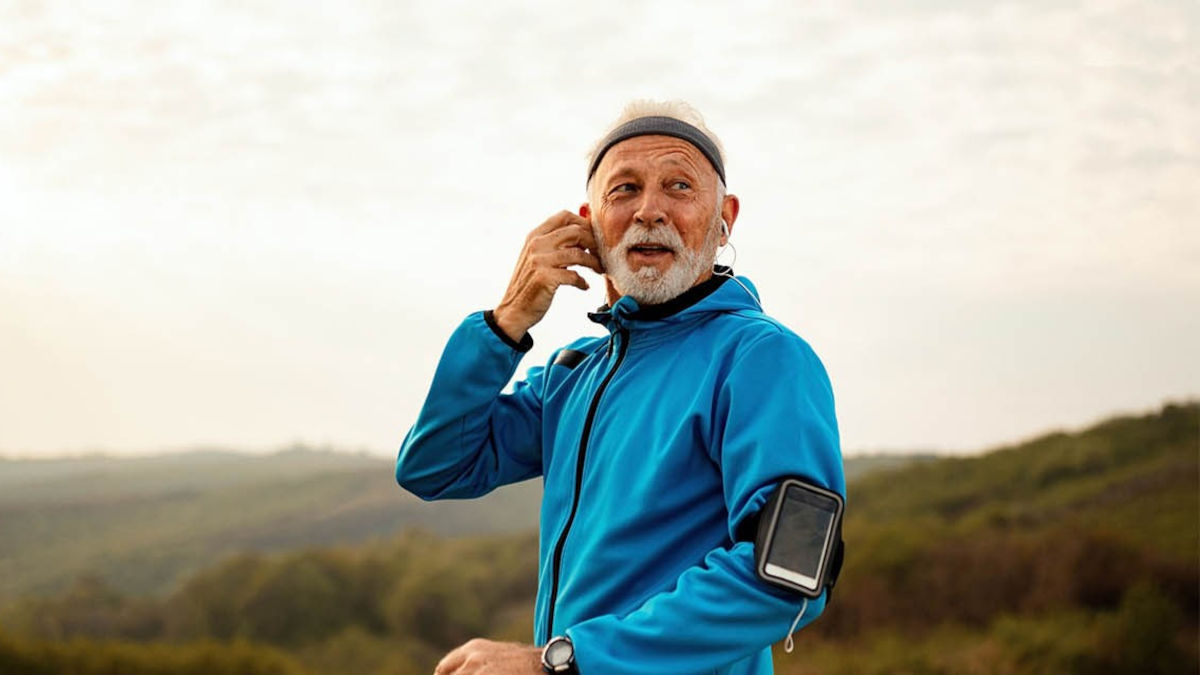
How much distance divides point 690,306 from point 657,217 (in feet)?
0.86

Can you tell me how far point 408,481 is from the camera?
349 centimetres

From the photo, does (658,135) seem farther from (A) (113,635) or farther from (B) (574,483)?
(A) (113,635)

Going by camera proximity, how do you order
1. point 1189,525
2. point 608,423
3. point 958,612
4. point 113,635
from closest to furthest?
point 608,423 → point 958,612 → point 1189,525 → point 113,635

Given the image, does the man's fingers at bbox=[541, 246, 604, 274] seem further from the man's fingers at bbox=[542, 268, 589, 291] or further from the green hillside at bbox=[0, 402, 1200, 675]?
the green hillside at bbox=[0, 402, 1200, 675]

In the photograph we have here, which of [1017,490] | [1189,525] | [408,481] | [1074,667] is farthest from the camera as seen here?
[1017,490]

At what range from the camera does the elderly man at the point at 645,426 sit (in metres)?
2.53

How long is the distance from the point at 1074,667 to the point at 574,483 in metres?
17.0

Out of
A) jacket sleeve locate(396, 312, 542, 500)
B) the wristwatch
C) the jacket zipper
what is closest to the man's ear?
the jacket zipper

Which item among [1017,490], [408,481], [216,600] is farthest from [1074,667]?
[216,600]

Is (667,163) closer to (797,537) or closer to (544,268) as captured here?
(544,268)

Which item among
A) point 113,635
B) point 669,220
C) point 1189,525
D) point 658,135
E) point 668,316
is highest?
point 658,135

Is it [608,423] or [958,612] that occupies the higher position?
[608,423]

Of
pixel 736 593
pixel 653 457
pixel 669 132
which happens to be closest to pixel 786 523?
pixel 736 593

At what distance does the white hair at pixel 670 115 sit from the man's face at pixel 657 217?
71 millimetres
